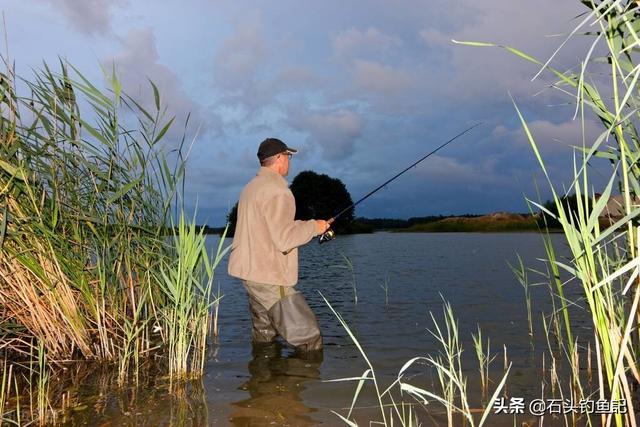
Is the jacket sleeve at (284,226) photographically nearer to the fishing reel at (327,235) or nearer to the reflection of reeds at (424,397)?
the fishing reel at (327,235)

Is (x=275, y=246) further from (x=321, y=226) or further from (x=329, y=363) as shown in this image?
(x=329, y=363)

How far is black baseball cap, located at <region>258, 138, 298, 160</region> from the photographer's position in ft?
20.2

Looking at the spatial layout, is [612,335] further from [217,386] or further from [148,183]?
[148,183]

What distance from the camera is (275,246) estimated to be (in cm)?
604

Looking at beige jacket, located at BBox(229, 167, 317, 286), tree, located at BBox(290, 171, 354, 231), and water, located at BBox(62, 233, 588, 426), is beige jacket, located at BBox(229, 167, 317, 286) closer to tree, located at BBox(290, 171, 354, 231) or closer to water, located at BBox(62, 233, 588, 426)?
water, located at BBox(62, 233, 588, 426)

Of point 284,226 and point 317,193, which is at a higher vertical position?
point 317,193

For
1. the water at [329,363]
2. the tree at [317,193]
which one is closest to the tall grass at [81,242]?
the water at [329,363]

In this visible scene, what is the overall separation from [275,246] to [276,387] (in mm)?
1542

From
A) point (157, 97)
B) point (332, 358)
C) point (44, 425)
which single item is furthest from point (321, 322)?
point (44, 425)

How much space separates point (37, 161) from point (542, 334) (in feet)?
22.7

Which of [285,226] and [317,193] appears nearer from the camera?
[285,226]

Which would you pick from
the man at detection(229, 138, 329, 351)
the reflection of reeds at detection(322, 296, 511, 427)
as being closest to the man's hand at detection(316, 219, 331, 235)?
the man at detection(229, 138, 329, 351)

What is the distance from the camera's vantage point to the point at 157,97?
5.98 metres

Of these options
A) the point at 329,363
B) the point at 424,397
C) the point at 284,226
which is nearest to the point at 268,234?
the point at 284,226
